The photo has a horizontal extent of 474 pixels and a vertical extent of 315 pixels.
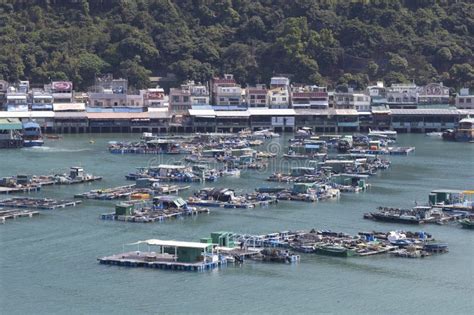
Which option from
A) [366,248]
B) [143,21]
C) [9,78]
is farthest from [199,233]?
[143,21]

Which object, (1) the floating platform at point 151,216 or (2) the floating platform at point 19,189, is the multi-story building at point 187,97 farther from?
(1) the floating platform at point 151,216

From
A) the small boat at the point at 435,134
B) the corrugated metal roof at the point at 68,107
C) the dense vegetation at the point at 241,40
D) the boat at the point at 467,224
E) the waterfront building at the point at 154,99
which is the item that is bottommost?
the boat at the point at 467,224

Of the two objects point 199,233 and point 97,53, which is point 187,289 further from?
point 97,53

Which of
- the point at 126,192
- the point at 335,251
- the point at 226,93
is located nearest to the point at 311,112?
the point at 226,93

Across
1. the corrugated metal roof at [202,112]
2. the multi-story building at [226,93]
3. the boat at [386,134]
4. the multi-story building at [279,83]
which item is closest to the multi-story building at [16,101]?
the corrugated metal roof at [202,112]

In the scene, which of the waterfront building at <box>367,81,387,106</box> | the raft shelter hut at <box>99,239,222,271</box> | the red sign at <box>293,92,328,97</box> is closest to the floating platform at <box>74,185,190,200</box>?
the raft shelter hut at <box>99,239,222,271</box>

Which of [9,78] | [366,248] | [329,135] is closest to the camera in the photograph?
[366,248]

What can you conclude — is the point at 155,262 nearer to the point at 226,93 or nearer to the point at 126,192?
the point at 126,192
